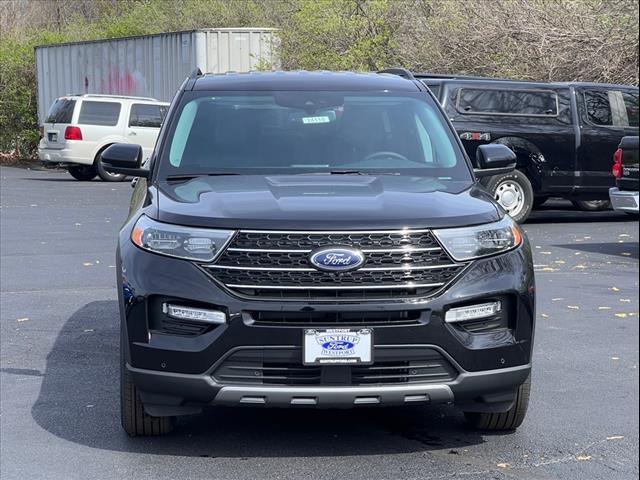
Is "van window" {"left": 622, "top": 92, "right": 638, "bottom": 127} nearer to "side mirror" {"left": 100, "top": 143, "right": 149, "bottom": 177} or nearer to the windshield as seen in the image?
the windshield

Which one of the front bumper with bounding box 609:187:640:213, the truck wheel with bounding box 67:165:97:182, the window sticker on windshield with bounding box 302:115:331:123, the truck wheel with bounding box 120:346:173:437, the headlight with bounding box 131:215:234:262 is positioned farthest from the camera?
the truck wheel with bounding box 67:165:97:182

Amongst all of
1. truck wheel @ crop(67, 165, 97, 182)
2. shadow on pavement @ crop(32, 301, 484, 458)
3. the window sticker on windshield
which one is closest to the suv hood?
the window sticker on windshield

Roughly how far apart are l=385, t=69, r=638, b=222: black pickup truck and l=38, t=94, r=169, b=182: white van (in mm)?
12044

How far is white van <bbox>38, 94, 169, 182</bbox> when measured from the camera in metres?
27.5

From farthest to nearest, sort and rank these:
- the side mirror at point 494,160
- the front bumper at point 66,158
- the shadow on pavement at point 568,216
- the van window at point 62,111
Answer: the van window at point 62,111
the front bumper at point 66,158
the shadow on pavement at point 568,216
the side mirror at point 494,160

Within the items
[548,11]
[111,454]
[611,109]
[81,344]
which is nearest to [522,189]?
[611,109]

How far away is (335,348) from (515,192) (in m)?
11.8

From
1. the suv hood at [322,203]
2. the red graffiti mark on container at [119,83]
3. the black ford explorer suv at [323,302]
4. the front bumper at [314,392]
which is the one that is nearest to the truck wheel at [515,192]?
the suv hood at [322,203]

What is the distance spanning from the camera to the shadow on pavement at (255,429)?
226 inches

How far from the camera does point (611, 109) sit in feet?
56.6

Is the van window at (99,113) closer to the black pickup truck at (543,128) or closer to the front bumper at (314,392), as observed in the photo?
the black pickup truck at (543,128)

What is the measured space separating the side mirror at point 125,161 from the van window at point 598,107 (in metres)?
11.6

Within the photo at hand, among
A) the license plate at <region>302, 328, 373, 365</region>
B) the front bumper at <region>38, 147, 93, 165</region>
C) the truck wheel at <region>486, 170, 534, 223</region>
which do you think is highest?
the license plate at <region>302, 328, 373, 365</region>

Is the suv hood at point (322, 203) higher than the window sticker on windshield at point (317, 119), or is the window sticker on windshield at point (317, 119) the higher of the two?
the window sticker on windshield at point (317, 119)
